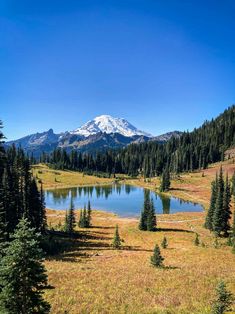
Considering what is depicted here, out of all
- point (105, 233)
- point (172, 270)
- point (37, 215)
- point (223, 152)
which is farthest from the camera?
point (223, 152)

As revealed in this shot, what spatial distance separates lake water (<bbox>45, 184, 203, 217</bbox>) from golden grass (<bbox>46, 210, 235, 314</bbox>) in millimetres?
45822

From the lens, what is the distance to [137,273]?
106 ft

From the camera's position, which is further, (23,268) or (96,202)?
(96,202)

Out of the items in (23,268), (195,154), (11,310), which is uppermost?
(195,154)

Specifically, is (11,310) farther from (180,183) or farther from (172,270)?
(180,183)

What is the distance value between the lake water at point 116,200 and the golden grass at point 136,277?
45.8m

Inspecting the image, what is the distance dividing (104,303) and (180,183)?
13782 centimetres

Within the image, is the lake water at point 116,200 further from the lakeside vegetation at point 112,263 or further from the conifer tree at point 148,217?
the conifer tree at point 148,217

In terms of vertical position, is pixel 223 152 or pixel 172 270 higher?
pixel 223 152

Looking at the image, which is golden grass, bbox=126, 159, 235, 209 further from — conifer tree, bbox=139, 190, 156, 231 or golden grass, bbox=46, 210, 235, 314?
golden grass, bbox=46, 210, 235, 314

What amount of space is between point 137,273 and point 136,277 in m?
2.14

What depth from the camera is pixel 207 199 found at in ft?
397

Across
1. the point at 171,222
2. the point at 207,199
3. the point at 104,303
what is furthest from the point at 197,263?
the point at 207,199

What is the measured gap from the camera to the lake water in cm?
10694
